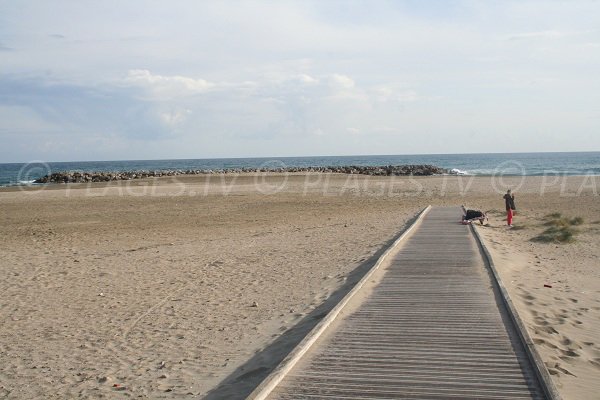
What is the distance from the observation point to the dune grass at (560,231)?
1474cm

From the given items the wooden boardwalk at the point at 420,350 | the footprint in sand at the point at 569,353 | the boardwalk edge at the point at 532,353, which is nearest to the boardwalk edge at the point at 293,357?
the wooden boardwalk at the point at 420,350

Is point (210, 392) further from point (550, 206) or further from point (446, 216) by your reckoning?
point (550, 206)

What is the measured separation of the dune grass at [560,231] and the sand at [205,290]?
288mm

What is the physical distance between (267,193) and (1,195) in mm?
15521

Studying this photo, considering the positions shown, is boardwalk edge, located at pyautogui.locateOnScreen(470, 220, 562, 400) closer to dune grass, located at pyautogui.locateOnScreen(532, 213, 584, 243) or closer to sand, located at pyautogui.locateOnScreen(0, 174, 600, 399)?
sand, located at pyautogui.locateOnScreen(0, 174, 600, 399)

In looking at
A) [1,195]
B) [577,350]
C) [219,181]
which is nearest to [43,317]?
[577,350]

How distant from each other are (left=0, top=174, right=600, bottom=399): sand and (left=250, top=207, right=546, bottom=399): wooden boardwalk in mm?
556

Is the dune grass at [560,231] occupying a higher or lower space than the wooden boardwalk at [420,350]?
higher

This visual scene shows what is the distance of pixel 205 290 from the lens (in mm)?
10117

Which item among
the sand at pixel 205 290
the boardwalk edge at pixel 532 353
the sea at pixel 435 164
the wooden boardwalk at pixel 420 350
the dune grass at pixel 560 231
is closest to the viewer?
the boardwalk edge at pixel 532 353

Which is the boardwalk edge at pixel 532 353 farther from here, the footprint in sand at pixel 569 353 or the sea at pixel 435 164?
the sea at pixel 435 164

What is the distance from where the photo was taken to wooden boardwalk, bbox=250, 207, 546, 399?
4.91 meters

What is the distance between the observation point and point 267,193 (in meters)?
31.9

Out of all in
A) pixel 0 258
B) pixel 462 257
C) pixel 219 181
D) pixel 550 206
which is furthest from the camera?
pixel 219 181
